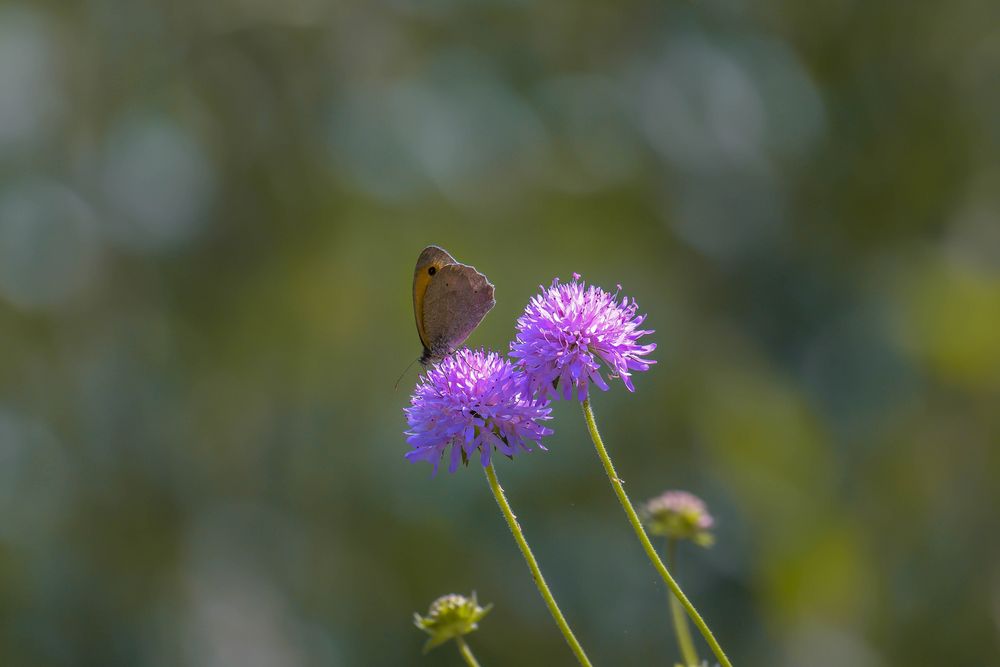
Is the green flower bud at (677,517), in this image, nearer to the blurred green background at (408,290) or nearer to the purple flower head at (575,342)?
the purple flower head at (575,342)

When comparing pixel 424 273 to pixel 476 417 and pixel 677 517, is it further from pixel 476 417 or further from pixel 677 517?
pixel 677 517

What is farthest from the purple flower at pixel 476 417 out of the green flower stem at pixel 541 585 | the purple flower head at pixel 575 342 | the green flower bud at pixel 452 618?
the green flower bud at pixel 452 618

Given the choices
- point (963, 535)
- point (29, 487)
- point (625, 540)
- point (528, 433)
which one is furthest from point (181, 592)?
point (528, 433)

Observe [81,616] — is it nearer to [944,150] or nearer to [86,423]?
[86,423]

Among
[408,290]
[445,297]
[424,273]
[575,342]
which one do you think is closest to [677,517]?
[575,342]

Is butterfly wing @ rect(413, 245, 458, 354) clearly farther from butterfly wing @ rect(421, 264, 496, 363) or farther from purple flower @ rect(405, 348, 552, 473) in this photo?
purple flower @ rect(405, 348, 552, 473)

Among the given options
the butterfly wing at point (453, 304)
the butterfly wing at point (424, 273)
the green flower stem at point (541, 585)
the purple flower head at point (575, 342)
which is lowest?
the green flower stem at point (541, 585)
